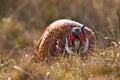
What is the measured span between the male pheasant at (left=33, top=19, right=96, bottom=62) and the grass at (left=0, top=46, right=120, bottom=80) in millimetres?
148

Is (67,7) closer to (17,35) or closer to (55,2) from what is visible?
(55,2)

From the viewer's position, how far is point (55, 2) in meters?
17.0

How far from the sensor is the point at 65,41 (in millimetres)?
6617

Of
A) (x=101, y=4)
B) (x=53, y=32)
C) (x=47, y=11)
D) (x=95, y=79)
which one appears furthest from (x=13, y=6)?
(x=95, y=79)

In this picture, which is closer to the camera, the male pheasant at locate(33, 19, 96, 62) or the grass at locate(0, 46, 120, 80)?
the grass at locate(0, 46, 120, 80)

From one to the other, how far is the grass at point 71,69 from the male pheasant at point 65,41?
0.49ft

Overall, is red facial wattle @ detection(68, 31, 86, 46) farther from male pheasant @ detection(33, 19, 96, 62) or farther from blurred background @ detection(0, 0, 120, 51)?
blurred background @ detection(0, 0, 120, 51)

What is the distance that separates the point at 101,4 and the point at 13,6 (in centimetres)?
258

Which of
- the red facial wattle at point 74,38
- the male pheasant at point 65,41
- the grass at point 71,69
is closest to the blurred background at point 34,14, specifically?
the male pheasant at point 65,41

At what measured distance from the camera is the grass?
5.89m

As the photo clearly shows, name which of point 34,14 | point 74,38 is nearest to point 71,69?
point 74,38

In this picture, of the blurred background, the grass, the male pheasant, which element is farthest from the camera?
the blurred background

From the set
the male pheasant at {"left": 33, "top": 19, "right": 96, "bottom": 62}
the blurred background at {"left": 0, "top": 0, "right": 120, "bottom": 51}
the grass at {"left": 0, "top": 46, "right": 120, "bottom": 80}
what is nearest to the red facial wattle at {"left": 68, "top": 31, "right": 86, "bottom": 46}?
the male pheasant at {"left": 33, "top": 19, "right": 96, "bottom": 62}

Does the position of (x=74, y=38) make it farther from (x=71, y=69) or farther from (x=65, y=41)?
(x=71, y=69)
